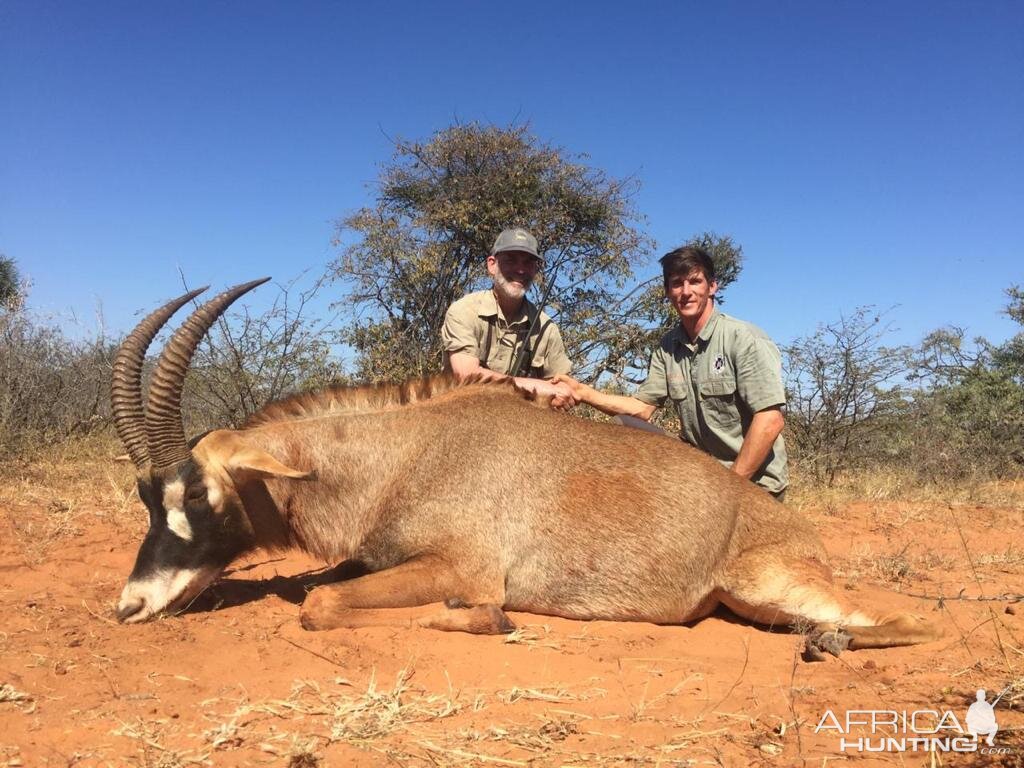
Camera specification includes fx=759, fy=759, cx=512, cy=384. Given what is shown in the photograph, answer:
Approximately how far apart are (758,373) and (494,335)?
2.84 meters

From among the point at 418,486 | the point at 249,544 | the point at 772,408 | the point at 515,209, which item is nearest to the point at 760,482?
the point at 772,408

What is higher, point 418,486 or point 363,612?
point 418,486

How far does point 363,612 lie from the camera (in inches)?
181

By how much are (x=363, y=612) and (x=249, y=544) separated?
1.13 m

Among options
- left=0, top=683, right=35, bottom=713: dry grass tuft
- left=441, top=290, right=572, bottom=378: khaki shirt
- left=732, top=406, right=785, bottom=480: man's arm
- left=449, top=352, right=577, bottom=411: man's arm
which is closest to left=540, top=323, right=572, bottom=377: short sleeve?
left=441, top=290, right=572, bottom=378: khaki shirt

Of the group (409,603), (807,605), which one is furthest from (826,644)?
(409,603)

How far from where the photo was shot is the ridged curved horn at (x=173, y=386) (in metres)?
4.88

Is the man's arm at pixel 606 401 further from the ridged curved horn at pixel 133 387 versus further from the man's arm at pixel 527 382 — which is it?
the ridged curved horn at pixel 133 387

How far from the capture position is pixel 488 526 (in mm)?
4918

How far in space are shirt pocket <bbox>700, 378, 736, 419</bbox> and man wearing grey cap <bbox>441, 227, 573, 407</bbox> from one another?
1.93 m

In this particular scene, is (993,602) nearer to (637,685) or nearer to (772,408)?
(772,408)

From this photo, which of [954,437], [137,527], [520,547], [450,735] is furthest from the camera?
[954,437]

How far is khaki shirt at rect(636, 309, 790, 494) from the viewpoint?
6473 millimetres

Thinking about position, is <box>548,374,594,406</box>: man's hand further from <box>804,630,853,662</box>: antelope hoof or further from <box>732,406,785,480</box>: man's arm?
<box>804,630,853,662</box>: antelope hoof
